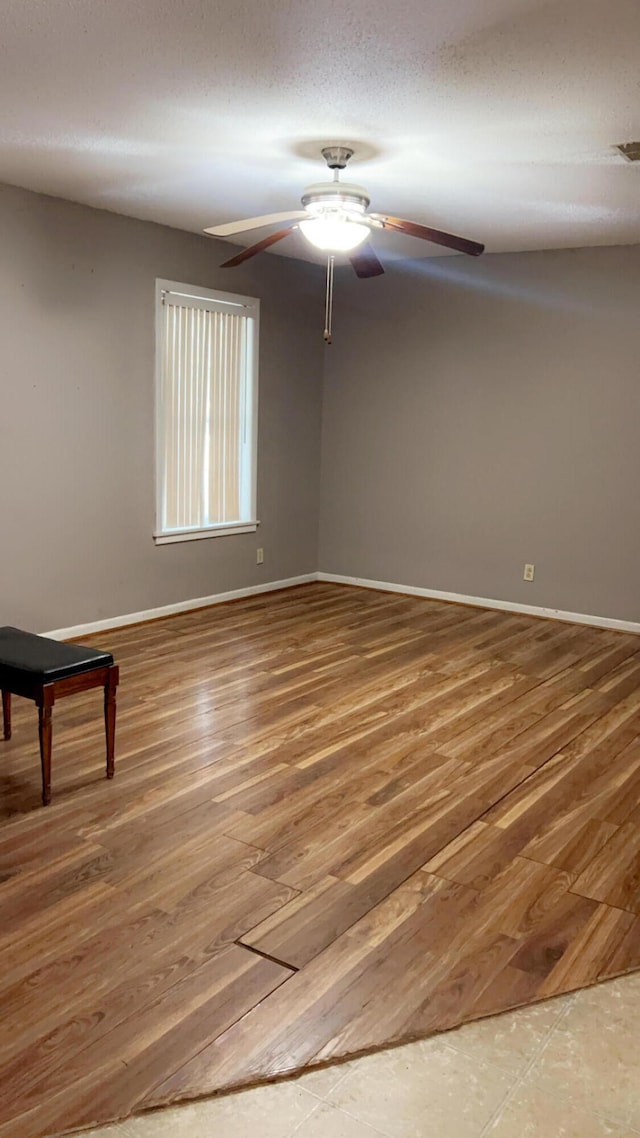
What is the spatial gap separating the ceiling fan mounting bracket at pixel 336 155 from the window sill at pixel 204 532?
2.65 m

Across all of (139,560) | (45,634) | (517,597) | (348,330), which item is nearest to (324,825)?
(45,634)

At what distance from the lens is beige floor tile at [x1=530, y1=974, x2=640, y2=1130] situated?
1844 mm

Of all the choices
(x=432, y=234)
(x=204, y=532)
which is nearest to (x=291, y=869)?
(x=432, y=234)

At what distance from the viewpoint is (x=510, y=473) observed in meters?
6.12

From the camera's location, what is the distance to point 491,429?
6.16 m

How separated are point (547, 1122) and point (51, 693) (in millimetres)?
1988

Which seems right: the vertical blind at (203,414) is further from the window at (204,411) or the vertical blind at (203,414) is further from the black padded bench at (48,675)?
the black padded bench at (48,675)

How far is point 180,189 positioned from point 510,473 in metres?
2.97

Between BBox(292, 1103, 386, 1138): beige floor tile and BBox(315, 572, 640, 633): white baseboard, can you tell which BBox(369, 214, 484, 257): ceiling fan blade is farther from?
BBox(315, 572, 640, 633): white baseboard

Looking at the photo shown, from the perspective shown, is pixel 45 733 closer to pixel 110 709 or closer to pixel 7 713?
pixel 110 709

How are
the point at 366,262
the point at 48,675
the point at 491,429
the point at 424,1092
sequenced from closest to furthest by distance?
the point at 424,1092 < the point at 48,675 < the point at 366,262 < the point at 491,429

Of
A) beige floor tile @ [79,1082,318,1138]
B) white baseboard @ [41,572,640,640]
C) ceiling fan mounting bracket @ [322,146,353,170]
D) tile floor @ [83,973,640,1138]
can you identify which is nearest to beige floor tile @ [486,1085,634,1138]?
tile floor @ [83,973,640,1138]

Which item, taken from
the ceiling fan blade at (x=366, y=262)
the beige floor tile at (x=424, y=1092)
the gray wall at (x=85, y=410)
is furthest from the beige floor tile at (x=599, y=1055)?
the gray wall at (x=85, y=410)

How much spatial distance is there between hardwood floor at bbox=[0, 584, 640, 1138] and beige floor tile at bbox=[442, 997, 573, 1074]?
0.04 metres
